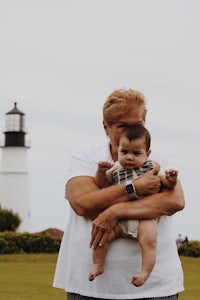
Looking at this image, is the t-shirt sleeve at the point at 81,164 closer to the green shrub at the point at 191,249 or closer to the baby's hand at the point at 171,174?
the baby's hand at the point at 171,174

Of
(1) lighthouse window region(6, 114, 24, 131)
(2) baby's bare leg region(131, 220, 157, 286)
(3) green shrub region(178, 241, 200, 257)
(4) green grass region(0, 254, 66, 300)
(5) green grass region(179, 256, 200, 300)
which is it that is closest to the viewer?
(2) baby's bare leg region(131, 220, 157, 286)

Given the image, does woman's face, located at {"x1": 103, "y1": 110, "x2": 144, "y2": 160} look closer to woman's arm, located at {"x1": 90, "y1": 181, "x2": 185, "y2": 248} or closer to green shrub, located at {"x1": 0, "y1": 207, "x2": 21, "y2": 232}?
woman's arm, located at {"x1": 90, "y1": 181, "x2": 185, "y2": 248}

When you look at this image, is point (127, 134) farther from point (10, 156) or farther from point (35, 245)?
point (10, 156)

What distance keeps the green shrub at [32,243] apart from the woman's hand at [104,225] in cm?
1934

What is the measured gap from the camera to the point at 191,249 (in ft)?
68.5

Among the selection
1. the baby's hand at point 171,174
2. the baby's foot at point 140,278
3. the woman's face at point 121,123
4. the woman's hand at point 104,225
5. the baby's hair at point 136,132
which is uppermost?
the woman's face at point 121,123

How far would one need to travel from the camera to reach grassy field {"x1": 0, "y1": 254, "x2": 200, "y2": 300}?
1249 cm

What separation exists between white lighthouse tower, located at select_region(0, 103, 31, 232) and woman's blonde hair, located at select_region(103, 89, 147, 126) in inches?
1374

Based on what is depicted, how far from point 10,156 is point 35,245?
1616 centimetres

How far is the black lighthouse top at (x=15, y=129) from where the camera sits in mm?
38656

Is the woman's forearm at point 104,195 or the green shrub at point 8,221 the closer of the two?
the woman's forearm at point 104,195

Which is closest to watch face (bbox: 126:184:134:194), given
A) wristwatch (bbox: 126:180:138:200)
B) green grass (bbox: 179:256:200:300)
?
wristwatch (bbox: 126:180:138:200)

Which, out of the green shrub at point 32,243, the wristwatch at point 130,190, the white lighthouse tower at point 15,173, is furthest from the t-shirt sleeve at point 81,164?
the white lighthouse tower at point 15,173

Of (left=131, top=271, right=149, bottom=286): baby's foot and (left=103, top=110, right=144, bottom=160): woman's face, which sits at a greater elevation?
(left=103, top=110, right=144, bottom=160): woman's face
